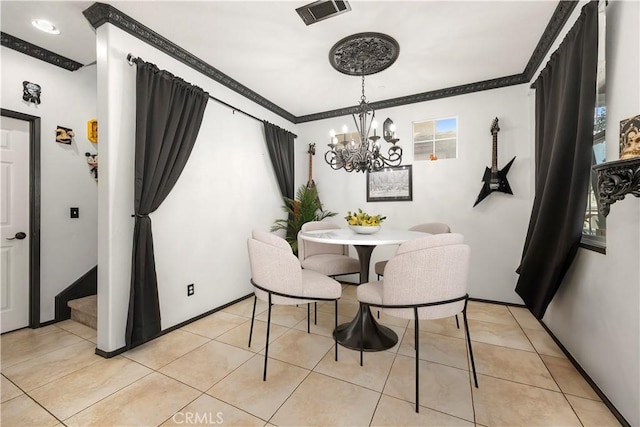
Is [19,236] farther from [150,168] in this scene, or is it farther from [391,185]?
[391,185]

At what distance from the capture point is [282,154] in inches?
155

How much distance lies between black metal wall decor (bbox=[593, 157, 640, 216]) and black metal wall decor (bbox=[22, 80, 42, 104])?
166 inches

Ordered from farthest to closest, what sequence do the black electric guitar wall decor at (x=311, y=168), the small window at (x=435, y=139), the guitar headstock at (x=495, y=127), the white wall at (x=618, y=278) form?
the black electric guitar wall decor at (x=311, y=168) → the small window at (x=435, y=139) → the guitar headstock at (x=495, y=127) → the white wall at (x=618, y=278)

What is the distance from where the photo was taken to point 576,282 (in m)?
1.93

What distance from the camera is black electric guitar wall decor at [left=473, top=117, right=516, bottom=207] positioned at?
3061 mm

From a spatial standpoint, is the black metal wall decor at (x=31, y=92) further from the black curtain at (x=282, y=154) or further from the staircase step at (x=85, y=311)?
the black curtain at (x=282, y=154)

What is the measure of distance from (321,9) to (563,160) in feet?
6.76

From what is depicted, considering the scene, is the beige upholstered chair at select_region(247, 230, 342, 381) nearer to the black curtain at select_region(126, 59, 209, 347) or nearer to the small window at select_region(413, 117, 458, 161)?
A: the black curtain at select_region(126, 59, 209, 347)

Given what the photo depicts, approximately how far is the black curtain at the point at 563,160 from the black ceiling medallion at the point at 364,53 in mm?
1288

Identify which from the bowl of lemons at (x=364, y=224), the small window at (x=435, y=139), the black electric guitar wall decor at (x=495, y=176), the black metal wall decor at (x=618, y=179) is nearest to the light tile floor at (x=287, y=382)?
the bowl of lemons at (x=364, y=224)

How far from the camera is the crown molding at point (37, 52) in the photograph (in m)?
2.30

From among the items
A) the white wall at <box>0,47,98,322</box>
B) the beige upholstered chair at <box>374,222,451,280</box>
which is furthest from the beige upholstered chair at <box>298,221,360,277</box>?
the white wall at <box>0,47,98,322</box>

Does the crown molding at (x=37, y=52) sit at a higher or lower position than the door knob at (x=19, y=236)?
higher

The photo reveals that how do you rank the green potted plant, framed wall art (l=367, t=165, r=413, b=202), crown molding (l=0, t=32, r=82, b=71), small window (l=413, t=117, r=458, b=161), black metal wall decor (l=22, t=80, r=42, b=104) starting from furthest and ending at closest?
1. the green potted plant
2. framed wall art (l=367, t=165, r=413, b=202)
3. small window (l=413, t=117, r=458, b=161)
4. black metal wall decor (l=22, t=80, r=42, b=104)
5. crown molding (l=0, t=32, r=82, b=71)
